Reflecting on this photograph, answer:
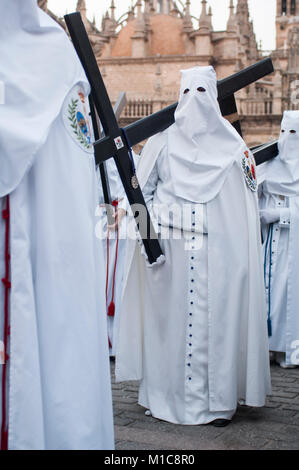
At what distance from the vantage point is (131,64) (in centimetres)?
4528

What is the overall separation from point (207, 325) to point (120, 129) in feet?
4.77

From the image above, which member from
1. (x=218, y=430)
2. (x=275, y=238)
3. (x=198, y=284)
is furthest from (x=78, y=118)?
(x=275, y=238)

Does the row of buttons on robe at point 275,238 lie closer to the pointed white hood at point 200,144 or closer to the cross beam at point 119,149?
the pointed white hood at point 200,144

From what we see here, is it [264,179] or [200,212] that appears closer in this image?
[200,212]

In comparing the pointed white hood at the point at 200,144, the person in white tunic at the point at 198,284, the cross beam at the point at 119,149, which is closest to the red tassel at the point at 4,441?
the person in white tunic at the point at 198,284

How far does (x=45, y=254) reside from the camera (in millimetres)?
2662

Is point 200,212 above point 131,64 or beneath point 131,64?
beneath

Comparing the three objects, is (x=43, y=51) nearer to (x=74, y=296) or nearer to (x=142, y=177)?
(x=74, y=296)

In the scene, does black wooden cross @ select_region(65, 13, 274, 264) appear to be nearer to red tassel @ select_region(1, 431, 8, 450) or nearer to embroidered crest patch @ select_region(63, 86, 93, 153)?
embroidered crest patch @ select_region(63, 86, 93, 153)

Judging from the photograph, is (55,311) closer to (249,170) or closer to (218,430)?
(218,430)

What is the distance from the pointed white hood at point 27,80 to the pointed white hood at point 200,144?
2079mm
